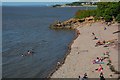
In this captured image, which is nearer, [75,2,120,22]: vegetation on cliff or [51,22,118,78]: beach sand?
[51,22,118,78]: beach sand

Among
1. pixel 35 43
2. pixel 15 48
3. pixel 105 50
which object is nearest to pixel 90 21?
pixel 35 43

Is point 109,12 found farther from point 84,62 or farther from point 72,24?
point 84,62

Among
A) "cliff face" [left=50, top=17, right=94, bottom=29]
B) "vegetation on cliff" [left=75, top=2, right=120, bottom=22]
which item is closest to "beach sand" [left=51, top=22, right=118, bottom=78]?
→ "vegetation on cliff" [left=75, top=2, right=120, bottom=22]

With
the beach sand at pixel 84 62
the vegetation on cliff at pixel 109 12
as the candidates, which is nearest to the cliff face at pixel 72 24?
the vegetation on cliff at pixel 109 12

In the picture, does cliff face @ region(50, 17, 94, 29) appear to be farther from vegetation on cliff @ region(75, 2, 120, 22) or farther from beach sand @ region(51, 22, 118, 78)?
beach sand @ region(51, 22, 118, 78)

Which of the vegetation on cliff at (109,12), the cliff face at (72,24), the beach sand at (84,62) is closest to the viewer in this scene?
the beach sand at (84,62)

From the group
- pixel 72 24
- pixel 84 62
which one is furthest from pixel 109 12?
pixel 84 62

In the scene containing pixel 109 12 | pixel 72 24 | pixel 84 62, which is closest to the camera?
pixel 84 62

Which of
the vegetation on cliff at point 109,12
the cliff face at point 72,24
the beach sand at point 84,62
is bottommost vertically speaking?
the beach sand at point 84,62

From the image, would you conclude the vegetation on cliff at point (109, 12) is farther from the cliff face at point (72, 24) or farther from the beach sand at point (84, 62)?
the beach sand at point (84, 62)

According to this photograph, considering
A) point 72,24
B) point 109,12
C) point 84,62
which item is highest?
point 109,12

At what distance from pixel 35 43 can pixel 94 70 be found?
35963 mm

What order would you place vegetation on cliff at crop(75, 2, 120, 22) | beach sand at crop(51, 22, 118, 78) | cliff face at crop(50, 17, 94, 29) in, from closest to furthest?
1. beach sand at crop(51, 22, 118, 78)
2. vegetation on cliff at crop(75, 2, 120, 22)
3. cliff face at crop(50, 17, 94, 29)

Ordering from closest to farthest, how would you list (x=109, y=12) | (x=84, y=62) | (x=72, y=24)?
(x=84, y=62), (x=109, y=12), (x=72, y=24)
